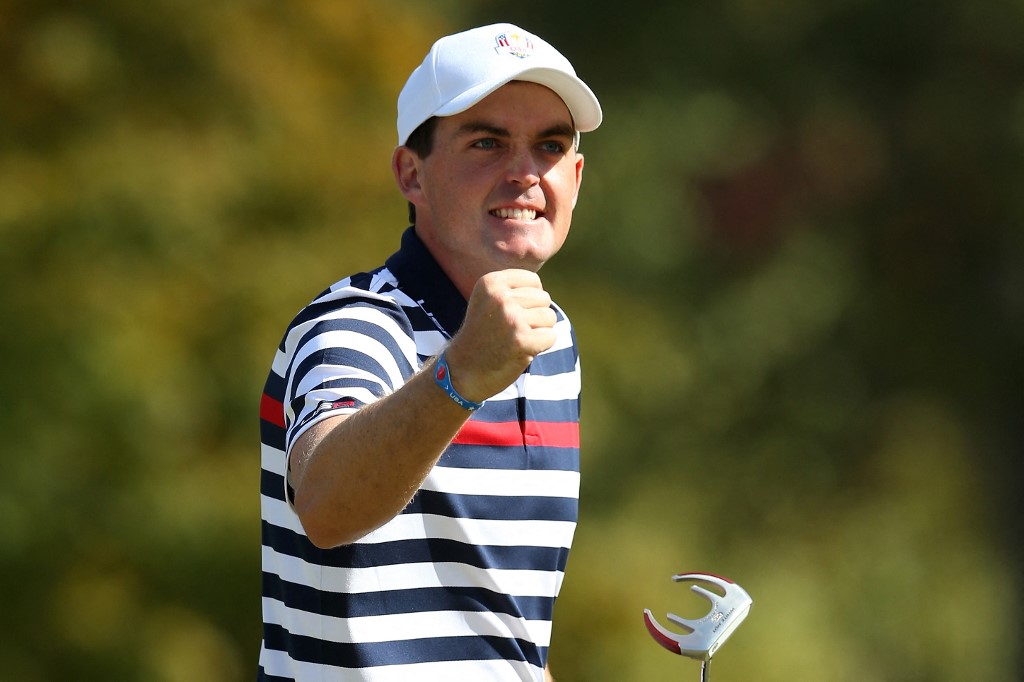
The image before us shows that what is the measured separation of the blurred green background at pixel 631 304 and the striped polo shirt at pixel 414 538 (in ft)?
5.99

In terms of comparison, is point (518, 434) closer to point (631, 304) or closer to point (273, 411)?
point (273, 411)

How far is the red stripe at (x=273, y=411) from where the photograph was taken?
6.07 ft

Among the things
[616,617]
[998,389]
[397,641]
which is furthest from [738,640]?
[397,641]

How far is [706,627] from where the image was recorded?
1.90 m

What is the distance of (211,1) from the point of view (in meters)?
3.79

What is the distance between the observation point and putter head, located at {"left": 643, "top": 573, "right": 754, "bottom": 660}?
1880 millimetres

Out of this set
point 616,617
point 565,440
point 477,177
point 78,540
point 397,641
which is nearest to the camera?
point 397,641

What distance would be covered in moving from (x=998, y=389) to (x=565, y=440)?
338 cm

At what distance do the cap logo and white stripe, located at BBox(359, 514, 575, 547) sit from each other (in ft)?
2.23

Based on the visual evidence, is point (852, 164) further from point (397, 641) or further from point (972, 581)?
point (397, 641)

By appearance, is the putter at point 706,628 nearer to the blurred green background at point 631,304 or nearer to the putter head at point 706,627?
the putter head at point 706,627

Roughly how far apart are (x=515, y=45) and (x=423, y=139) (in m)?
0.20

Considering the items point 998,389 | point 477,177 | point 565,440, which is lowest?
point 565,440

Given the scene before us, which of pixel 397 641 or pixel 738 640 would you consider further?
pixel 738 640
